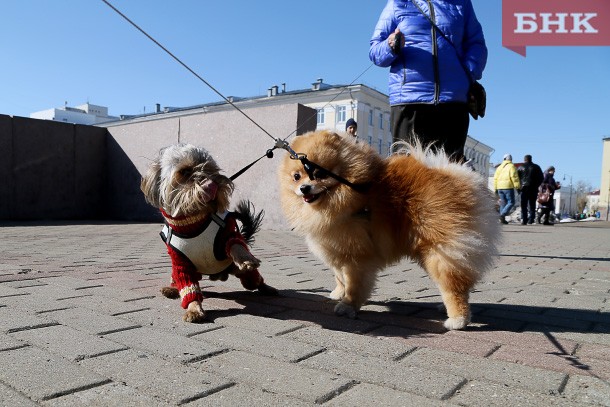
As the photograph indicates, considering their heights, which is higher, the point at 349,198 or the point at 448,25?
the point at 448,25

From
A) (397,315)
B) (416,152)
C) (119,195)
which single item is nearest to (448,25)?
(416,152)

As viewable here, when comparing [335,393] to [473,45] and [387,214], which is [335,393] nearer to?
[387,214]

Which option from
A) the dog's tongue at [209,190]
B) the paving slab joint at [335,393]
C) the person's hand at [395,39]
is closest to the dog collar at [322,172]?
the dog's tongue at [209,190]

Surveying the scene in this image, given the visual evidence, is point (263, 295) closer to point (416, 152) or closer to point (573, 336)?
point (416, 152)

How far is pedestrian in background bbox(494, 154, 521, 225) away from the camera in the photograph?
1316 cm

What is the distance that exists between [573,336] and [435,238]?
895 millimetres

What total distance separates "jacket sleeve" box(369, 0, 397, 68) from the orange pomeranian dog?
129 cm

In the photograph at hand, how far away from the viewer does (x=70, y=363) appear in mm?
1854

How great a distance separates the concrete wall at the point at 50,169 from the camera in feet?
39.4

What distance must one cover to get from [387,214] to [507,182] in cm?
1172

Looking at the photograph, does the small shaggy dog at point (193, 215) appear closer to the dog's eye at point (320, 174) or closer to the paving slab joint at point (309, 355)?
the dog's eye at point (320, 174)

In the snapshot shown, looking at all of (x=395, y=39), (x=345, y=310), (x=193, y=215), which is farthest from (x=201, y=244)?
(x=395, y=39)

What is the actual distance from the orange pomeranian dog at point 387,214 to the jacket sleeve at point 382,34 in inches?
50.6

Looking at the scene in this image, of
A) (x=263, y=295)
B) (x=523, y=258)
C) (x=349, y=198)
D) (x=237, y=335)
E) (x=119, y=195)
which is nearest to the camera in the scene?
(x=237, y=335)
